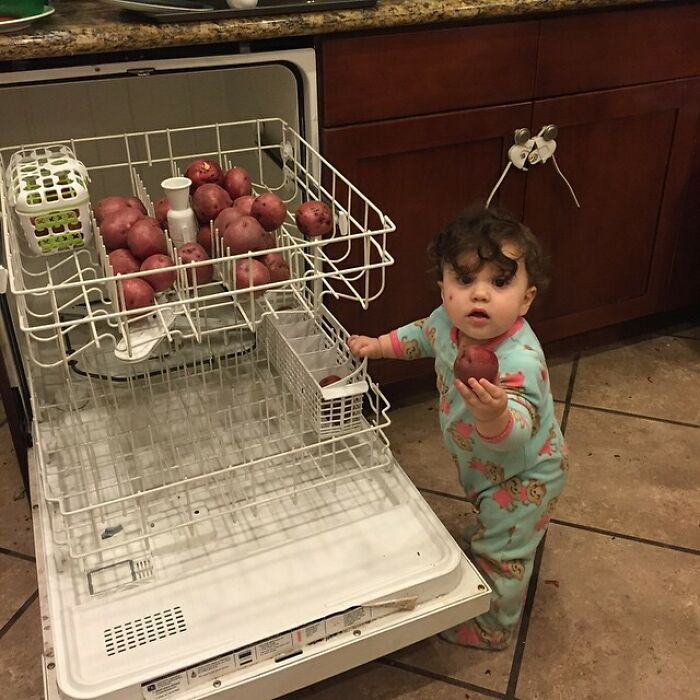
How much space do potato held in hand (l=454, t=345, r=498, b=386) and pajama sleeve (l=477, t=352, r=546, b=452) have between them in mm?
71

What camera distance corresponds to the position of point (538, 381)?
3.61 ft

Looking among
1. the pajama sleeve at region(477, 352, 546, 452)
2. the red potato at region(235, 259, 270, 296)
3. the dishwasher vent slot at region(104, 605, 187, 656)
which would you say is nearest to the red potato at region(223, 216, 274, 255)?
the red potato at region(235, 259, 270, 296)

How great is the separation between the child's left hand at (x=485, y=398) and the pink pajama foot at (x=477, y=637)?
0.45m

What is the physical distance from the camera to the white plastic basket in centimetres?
106

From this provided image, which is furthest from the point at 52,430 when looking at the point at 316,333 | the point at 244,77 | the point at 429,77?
the point at 429,77

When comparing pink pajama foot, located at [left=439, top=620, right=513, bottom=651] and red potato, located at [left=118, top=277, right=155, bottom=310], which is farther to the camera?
pink pajama foot, located at [left=439, top=620, right=513, bottom=651]

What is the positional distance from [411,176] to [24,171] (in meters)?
0.71

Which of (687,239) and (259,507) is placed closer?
(259,507)

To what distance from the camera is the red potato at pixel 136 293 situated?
1.04 metres

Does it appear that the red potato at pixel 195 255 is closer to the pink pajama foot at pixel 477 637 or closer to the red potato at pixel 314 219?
the red potato at pixel 314 219

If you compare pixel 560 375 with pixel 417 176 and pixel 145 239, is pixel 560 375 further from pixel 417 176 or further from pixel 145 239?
pixel 145 239

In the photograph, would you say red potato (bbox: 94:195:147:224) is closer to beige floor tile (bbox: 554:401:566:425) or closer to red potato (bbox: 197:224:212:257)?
red potato (bbox: 197:224:212:257)

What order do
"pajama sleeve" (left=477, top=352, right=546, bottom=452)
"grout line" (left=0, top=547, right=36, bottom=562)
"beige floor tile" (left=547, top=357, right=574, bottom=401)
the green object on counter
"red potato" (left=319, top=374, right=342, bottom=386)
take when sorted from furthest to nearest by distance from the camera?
"beige floor tile" (left=547, top=357, right=574, bottom=401) < "grout line" (left=0, top=547, right=36, bottom=562) < "red potato" (left=319, top=374, right=342, bottom=386) < the green object on counter < "pajama sleeve" (left=477, top=352, right=546, bottom=452)

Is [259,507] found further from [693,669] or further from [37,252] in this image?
[693,669]
